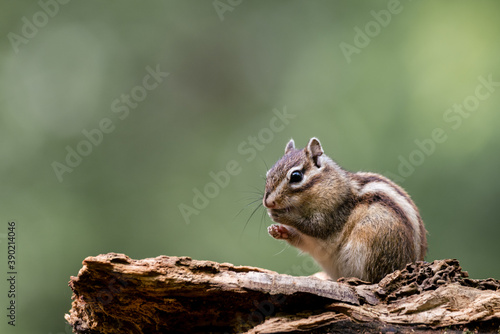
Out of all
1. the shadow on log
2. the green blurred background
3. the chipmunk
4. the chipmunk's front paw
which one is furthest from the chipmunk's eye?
the green blurred background

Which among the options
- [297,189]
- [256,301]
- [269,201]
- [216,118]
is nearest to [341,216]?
[297,189]

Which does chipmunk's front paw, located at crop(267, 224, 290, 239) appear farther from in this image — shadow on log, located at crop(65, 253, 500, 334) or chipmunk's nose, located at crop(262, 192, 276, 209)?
shadow on log, located at crop(65, 253, 500, 334)

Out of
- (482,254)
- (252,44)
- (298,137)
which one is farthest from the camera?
(252,44)

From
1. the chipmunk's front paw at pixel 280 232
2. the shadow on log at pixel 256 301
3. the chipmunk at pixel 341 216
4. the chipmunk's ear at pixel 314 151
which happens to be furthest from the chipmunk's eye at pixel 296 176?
the shadow on log at pixel 256 301

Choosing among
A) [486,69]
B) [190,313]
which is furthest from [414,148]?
[190,313]

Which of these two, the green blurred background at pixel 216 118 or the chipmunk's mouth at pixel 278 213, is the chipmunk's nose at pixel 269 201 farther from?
the green blurred background at pixel 216 118

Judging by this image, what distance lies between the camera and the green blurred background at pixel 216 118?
15.4ft

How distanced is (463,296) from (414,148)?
8.46ft

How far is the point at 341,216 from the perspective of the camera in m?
3.30

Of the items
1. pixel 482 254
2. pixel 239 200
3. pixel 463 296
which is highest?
pixel 239 200

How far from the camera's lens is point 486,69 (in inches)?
187

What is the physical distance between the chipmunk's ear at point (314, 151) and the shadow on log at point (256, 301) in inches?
47.8

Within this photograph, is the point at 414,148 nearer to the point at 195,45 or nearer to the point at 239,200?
the point at 239,200

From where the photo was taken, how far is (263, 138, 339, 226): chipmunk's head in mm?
3320
